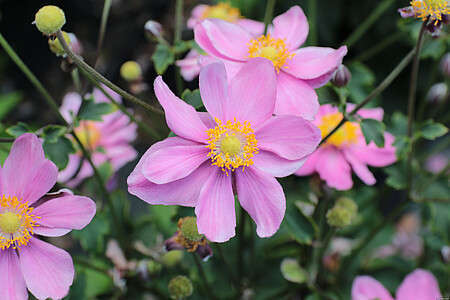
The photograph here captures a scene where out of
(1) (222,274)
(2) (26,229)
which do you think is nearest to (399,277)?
(1) (222,274)

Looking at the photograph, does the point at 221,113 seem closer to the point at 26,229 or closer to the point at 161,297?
the point at 26,229

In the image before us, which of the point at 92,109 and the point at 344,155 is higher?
the point at 92,109

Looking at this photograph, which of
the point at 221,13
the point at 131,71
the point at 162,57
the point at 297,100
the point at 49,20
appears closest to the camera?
A: the point at 49,20

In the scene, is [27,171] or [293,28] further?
[293,28]

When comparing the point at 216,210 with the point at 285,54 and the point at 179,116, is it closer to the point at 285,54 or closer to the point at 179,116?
the point at 179,116

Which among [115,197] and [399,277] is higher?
[115,197]

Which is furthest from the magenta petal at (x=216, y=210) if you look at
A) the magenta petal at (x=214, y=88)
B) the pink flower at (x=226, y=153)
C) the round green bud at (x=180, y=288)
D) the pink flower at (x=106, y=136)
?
the pink flower at (x=106, y=136)

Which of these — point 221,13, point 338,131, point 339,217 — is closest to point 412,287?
point 339,217

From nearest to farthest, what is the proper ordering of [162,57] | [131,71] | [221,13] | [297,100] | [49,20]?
[49,20] < [297,100] < [162,57] < [131,71] < [221,13]
